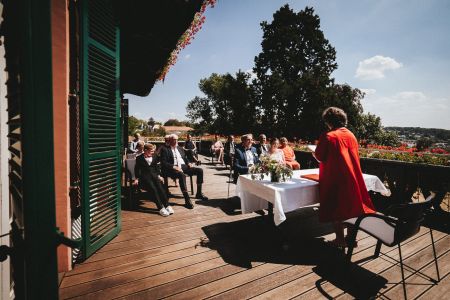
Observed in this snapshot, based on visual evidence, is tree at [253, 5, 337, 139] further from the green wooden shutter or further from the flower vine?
the green wooden shutter

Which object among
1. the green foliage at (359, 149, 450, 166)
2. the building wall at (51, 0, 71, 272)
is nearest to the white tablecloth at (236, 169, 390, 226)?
the building wall at (51, 0, 71, 272)

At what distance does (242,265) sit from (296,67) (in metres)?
23.9

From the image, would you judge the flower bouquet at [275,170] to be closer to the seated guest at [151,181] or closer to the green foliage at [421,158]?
the seated guest at [151,181]

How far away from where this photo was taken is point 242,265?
8.70 ft

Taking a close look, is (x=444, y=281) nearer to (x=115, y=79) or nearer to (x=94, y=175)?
(x=94, y=175)

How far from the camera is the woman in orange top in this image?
2.63 metres

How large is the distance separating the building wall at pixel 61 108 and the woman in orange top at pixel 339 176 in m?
2.72

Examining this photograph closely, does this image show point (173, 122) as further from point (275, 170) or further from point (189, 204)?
point (275, 170)

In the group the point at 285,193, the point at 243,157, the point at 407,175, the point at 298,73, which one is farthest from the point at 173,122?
the point at 285,193

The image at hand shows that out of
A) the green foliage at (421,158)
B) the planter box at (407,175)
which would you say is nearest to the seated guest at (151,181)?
the planter box at (407,175)

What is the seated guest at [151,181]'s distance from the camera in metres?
4.27

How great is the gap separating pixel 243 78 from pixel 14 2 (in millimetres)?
28050

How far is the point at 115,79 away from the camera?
3123 millimetres

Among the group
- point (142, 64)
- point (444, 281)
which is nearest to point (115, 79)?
point (142, 64)
